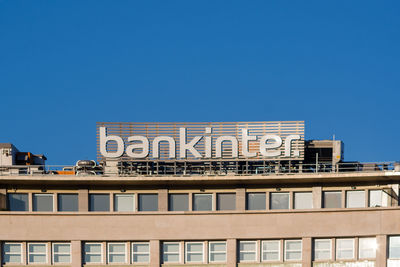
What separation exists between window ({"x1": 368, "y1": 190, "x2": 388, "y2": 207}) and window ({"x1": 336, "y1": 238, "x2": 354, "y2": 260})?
3.56m

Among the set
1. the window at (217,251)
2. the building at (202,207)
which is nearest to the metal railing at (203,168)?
the building at (202,207)

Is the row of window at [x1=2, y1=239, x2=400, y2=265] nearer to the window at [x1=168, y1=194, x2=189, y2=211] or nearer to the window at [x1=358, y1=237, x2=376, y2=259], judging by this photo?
the window at [x1=358, y1=237, x2=376, y2=259]

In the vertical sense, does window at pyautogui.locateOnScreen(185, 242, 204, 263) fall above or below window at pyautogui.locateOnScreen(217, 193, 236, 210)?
below

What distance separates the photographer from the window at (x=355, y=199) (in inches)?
1288

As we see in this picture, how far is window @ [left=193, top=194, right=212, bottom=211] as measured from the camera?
107 ft

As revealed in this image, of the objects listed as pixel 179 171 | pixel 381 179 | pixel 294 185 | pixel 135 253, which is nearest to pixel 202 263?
pixel 135 253

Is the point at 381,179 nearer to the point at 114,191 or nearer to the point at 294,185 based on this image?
the point at 294,185

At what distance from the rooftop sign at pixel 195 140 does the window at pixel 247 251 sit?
22.8 feet

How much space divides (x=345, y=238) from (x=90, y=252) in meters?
20.7

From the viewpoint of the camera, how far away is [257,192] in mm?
32562

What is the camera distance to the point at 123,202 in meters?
32.7

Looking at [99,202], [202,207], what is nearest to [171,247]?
[202,207]

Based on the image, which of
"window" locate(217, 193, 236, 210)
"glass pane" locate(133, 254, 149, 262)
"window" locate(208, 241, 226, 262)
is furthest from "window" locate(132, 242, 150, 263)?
"window" locate(217, 193, 236, 210)

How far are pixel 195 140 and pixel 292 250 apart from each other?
11.9 meters
